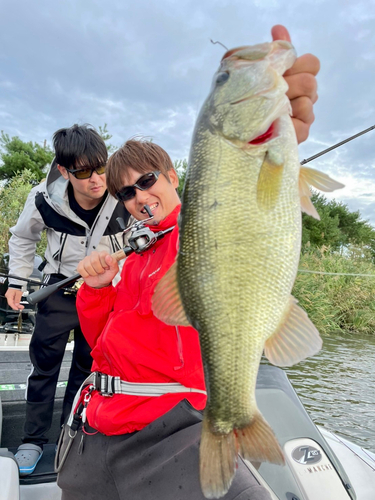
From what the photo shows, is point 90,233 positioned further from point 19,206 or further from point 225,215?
point 19,206

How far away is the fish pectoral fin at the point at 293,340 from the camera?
1.11 metres

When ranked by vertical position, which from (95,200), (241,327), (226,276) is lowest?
(241,327)

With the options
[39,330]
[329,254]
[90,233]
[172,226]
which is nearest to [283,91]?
[172,226]

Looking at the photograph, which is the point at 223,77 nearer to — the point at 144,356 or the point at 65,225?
the point at 144,356

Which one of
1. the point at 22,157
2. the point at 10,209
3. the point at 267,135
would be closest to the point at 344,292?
the point at 10,209

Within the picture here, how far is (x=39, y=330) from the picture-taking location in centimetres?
327

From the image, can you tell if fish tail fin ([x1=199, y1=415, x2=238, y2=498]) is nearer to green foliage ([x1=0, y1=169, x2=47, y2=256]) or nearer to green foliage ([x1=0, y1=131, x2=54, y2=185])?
green foliage ([x1=0, y1=169, x2=47, y2=256])

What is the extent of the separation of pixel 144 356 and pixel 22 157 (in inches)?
997

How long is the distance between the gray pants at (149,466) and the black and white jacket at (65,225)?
1825 mm

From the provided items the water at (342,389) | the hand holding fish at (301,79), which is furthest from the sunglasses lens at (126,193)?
the water at (342,389)

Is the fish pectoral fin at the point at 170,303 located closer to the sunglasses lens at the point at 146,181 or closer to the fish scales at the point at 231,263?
the fish scales at the point at 231,263

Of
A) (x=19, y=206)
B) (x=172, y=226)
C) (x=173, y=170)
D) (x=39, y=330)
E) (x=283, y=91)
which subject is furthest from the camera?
(x=19, y=206)

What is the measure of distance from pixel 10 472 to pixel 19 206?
1087 cm

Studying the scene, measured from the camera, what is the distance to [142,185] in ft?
6.28
